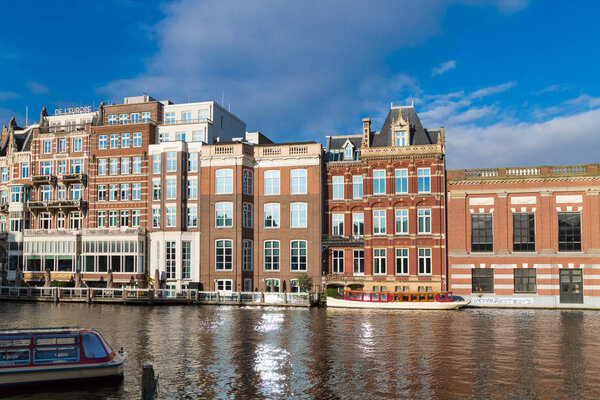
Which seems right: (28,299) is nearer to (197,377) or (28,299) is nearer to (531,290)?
(197,377)

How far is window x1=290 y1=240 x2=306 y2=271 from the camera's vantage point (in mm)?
67875

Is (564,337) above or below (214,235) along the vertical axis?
below

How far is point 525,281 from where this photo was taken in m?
61.0

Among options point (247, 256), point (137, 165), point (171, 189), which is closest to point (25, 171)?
point (137, 165)

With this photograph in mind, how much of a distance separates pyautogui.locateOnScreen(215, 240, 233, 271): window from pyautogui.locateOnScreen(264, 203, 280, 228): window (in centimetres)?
520

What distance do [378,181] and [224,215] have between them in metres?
18.9

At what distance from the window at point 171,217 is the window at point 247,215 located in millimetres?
9202

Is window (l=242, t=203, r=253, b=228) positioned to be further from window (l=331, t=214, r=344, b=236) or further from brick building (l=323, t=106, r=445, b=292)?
window (l=331, t=214, r=344, b=236)

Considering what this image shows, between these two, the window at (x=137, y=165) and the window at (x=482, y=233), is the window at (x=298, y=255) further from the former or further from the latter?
the window at (x=137, y=165)

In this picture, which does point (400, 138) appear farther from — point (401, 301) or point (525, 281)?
point (525, 281)

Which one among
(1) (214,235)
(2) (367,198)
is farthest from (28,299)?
(2) (367,198)

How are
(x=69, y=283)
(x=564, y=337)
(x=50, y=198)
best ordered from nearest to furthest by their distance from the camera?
(x=564, y=337), (x=69, y=283), (x=50, y=198)

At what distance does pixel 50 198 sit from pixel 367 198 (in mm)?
44082

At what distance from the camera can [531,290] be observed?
199 feet
